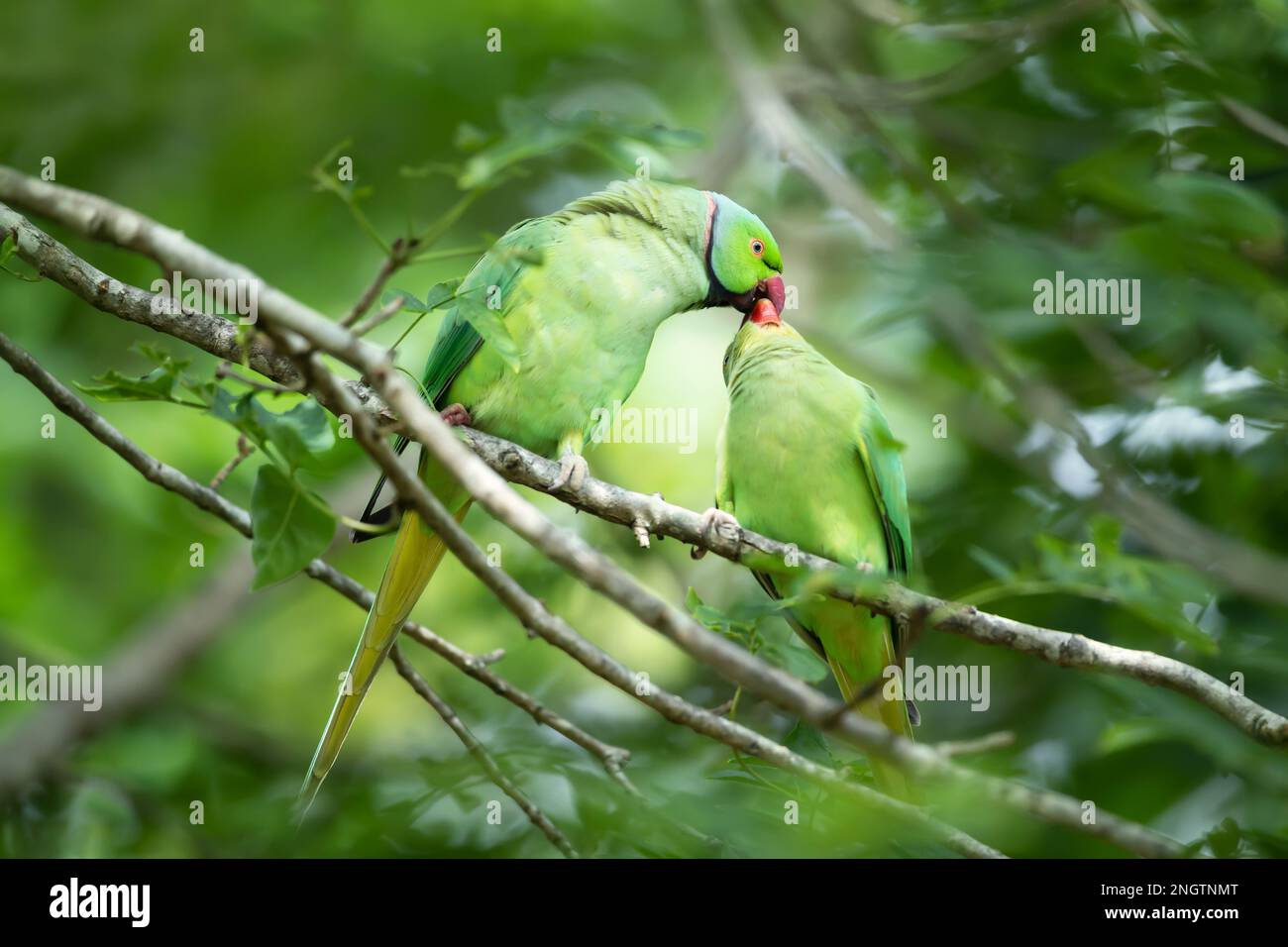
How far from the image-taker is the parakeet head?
3.06m

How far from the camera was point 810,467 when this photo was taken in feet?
11.0

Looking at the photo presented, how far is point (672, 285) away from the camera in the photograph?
3.08m

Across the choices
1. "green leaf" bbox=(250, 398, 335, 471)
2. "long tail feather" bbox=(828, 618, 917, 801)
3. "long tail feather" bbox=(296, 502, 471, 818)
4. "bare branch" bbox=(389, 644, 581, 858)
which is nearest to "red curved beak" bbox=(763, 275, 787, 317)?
"long tail feather" bbox=(828, 618, 917, 801)

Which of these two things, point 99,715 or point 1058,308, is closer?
point 1058,308

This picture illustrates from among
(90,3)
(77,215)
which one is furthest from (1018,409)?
(90,3)

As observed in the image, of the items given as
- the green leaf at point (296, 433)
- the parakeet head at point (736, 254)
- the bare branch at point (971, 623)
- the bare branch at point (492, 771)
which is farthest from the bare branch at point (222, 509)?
the parakeet head at point (736, 254)

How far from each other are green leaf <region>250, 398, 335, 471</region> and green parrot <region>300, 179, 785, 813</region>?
1.06m

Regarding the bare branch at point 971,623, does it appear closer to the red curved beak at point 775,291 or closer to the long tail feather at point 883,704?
the long tail feather at point 883,704

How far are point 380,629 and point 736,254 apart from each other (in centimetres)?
141

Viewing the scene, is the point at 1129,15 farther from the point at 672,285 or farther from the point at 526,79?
the point at 526,79

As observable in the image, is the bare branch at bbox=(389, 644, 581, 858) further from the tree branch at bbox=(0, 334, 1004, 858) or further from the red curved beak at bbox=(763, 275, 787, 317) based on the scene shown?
the red curved beak at bbox=(763, 275, 787, 317)

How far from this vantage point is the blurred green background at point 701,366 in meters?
3.11

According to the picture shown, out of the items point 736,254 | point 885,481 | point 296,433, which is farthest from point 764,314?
point 296,433
